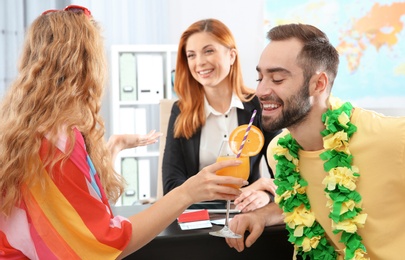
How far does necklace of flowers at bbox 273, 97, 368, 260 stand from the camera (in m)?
1.49

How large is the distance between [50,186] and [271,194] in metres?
0.97

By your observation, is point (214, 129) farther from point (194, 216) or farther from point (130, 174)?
point (130, 174)

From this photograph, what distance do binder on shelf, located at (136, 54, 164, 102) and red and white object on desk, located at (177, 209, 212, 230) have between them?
102 inches

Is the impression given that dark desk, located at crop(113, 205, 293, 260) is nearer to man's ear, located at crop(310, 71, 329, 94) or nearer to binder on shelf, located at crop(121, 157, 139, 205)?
man's ear, located at crop(310, 71, 329, 94)

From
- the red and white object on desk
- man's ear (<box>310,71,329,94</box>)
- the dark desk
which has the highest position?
man's ear (<box>310,71,329,94</box>)

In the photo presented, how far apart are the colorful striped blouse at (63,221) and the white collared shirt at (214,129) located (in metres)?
1.40

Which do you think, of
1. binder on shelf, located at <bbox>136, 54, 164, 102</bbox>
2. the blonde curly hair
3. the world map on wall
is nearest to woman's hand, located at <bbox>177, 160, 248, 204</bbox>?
the blonde curly hair

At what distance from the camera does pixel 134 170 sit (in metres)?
4.35

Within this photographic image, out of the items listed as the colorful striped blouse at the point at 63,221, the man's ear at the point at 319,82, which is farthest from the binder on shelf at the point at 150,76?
the colorful striped blouse at the point at 63,221

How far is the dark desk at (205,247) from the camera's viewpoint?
5.18ft

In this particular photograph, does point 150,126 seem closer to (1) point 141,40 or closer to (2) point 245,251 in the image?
(1) point 141,40

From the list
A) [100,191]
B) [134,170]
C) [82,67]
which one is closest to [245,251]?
[100,191]

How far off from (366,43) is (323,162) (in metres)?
3.36

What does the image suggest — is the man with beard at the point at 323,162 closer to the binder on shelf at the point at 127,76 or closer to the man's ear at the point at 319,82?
the man's ear at the point at 319,82
